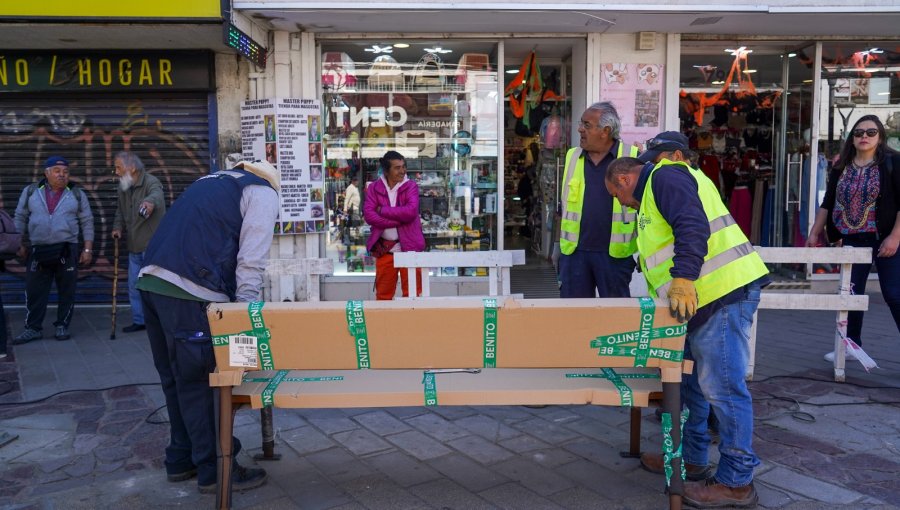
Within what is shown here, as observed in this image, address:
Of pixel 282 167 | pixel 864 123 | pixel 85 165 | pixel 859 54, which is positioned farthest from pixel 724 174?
pixel 85 165

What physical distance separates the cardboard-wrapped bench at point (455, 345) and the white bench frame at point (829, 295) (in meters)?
2.44

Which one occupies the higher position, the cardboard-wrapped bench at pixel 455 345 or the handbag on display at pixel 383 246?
the handbag on display at pixel 383 246

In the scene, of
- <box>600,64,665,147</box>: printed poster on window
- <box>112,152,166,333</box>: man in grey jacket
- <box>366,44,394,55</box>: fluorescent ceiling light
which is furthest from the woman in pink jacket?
<box>600,64,665,147</box>: printed poster on window

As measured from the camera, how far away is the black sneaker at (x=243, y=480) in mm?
3703

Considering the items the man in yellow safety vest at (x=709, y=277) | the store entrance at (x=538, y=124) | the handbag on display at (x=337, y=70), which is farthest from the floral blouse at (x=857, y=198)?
the handbag on display at (x=337, y=70)

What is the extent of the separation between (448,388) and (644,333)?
2.83 feet

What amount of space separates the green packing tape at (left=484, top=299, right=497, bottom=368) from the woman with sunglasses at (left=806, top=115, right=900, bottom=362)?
3806mm

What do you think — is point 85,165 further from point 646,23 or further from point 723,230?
point 723,230

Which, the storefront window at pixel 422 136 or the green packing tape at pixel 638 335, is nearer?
the green packing tape at pixel 638 335

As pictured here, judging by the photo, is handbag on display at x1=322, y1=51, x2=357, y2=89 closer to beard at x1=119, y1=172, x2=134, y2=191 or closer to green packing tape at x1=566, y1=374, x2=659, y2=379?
beard at x1=119, y1=172, x2=134, y2=191

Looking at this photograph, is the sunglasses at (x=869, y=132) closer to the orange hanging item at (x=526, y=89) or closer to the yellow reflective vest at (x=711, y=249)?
the yellow reflective vest at (x=711, y=249)

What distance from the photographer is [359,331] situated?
3076 mm

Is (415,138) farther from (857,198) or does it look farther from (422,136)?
(857,198)

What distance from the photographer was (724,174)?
1004 centimetres
